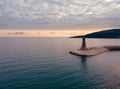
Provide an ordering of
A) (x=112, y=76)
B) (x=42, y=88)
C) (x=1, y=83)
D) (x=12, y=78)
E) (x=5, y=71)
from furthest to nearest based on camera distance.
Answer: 1. (x=5, y=71)
2. (x=112, y=76)
3. (x=12, y=78)
4. (x=1, y=83)
5. (x=42, y=88)

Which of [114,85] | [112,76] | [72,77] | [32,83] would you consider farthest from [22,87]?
[112,76]

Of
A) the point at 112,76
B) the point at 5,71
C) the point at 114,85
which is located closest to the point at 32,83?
the point at 5,71

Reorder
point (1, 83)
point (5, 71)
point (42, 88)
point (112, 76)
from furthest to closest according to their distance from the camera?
point (5, 71)
point (112, 76)
point (1, 83)
point (42, 88)

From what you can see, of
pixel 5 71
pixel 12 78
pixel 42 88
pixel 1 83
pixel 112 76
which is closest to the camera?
pixel 42 88

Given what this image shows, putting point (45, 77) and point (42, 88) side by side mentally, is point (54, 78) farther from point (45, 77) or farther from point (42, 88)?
point (42, 88)

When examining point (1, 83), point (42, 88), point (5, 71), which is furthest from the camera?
point (5, 71)

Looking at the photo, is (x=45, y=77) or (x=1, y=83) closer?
(x=1, y=83)

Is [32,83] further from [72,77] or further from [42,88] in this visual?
[72,77]

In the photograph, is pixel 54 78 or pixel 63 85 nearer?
pixel 63 85
